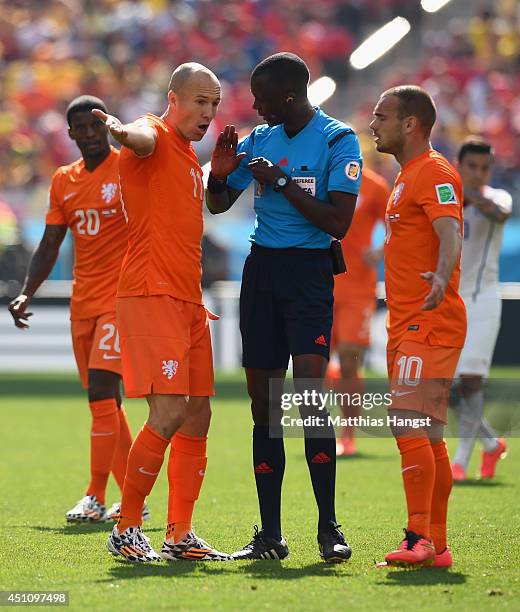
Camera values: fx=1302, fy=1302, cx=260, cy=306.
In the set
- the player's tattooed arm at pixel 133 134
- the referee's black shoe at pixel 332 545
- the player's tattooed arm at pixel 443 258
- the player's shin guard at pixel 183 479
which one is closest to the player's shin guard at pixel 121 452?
the player's shin guard at pixel 183 479

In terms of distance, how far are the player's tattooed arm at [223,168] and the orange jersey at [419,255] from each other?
0.82 meters

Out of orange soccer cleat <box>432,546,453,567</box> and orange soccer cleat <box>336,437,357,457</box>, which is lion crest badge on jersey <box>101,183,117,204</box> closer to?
orange soccer cleat <box>432,546,453,567</box>

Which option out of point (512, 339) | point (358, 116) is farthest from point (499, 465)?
point (358, 116)

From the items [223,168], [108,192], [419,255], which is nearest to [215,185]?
[223,168]

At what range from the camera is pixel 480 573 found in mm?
5766

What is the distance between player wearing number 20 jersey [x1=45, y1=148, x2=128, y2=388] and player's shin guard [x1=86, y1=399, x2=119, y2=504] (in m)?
0.25

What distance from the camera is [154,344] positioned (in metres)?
6.01

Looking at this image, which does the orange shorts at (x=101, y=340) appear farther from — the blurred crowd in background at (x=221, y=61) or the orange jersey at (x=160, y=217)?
the blurred crowd in background at (x=221, y=61)

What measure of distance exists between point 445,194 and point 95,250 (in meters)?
2.72

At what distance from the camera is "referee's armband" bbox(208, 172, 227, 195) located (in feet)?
21.1

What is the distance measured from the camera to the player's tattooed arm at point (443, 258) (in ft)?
18.4

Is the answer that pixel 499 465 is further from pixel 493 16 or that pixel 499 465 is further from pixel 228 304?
pixel 493 16

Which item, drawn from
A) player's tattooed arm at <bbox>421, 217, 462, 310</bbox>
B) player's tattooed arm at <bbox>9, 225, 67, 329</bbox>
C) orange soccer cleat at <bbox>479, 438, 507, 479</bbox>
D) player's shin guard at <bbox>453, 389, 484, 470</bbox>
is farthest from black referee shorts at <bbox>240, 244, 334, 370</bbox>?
orange soccer cleat at <bbox>479, 438, 507, 479</bbox>

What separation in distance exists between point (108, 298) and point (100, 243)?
342 mm
